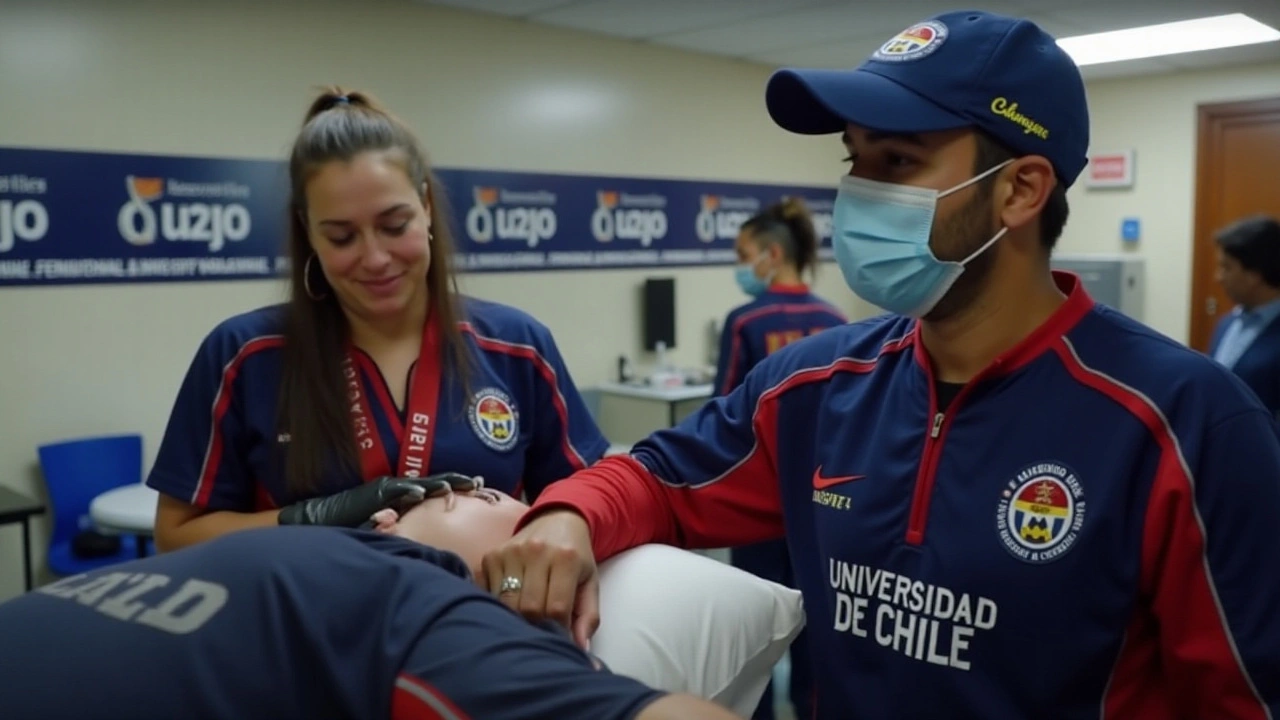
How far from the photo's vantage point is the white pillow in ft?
3.88

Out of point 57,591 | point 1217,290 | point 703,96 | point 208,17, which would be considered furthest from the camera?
point 1217,290

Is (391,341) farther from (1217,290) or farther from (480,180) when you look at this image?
(1217,290)

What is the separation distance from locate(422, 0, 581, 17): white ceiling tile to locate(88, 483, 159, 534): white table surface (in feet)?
8.12

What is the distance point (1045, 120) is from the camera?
3.63ft

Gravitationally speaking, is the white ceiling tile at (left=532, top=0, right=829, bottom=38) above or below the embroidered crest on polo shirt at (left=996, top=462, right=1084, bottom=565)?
above

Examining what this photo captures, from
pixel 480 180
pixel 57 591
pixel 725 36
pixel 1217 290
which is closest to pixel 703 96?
pixel 725 36

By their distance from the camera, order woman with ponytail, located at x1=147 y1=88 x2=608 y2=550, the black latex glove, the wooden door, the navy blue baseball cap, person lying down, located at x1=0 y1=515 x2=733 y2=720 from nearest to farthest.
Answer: person lying down, located at x1=0 y1=515 x2=733 y2=720 → the navy blue baseball cap → the black latex glove → woman with ponytail, located at x1=147 y1=88 x2=608 y2=550 → the wooden door

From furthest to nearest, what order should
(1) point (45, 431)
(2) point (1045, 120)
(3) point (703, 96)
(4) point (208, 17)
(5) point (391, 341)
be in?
(3) point (703, 96)
(4) point (208, 17)
(1) point (45, 431)
(5) point (391, 341)
(2) point (1045, 120)

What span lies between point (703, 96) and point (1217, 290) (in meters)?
3.43

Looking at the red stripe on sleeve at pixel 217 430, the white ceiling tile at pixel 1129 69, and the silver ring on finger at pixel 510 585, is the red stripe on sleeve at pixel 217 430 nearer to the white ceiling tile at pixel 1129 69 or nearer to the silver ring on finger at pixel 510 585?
the silver ring on finger at pixel 510 585

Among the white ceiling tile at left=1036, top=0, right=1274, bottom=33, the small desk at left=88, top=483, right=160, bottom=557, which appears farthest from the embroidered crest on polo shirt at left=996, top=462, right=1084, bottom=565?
the white ceiling tile at left=1036, top=0, right=1274, bottom=33

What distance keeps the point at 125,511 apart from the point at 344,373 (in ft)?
6.93

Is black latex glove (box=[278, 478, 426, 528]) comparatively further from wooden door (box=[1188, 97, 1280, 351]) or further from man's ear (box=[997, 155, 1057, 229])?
wooden door (box=[1188, 97, 1280, 351])

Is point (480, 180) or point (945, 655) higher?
point (480, 180)
